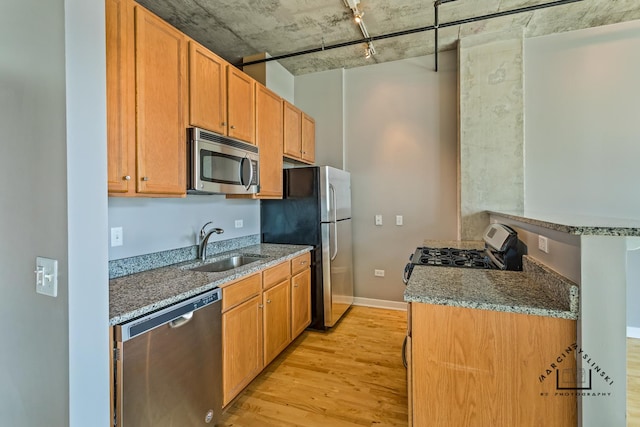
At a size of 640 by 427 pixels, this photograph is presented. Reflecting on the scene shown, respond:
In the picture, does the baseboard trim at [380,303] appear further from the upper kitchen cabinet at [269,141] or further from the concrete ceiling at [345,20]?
the concrete ceiling at [345,20]

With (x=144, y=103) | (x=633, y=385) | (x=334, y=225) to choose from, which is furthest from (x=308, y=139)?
(x=633, y=385)

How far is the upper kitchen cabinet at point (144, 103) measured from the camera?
5.04 feet

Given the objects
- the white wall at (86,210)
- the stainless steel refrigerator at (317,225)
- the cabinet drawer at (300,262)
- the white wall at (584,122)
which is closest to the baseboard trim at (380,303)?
the stainless steel refrigerator at (317,225)

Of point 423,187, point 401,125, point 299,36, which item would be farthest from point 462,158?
point 299,36

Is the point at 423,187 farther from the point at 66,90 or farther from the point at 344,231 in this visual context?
the point at 66,90

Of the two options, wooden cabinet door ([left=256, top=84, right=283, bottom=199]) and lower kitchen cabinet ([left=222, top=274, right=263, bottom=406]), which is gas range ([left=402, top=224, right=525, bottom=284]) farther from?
wooden cabinet door ([left=256, top=84, right=283, bottom=199])

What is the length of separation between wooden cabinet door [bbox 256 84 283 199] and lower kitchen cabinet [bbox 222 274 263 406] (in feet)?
3.40

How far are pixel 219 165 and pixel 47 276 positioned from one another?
4.31ft

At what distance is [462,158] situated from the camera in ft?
10.6

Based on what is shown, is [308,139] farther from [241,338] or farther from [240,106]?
[241,338]

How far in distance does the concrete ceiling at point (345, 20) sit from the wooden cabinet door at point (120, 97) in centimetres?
118

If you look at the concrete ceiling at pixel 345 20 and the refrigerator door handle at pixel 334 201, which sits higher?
the concrete ceiling at pixel 345 20

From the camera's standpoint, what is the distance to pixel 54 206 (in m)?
0.96

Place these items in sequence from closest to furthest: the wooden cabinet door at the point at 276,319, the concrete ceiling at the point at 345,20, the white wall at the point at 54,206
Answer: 1. the white wall at the point at 54,206
2. the wooden cabinet door at the point at 276,319
3. the concrete ceiling at the point at 345,20
